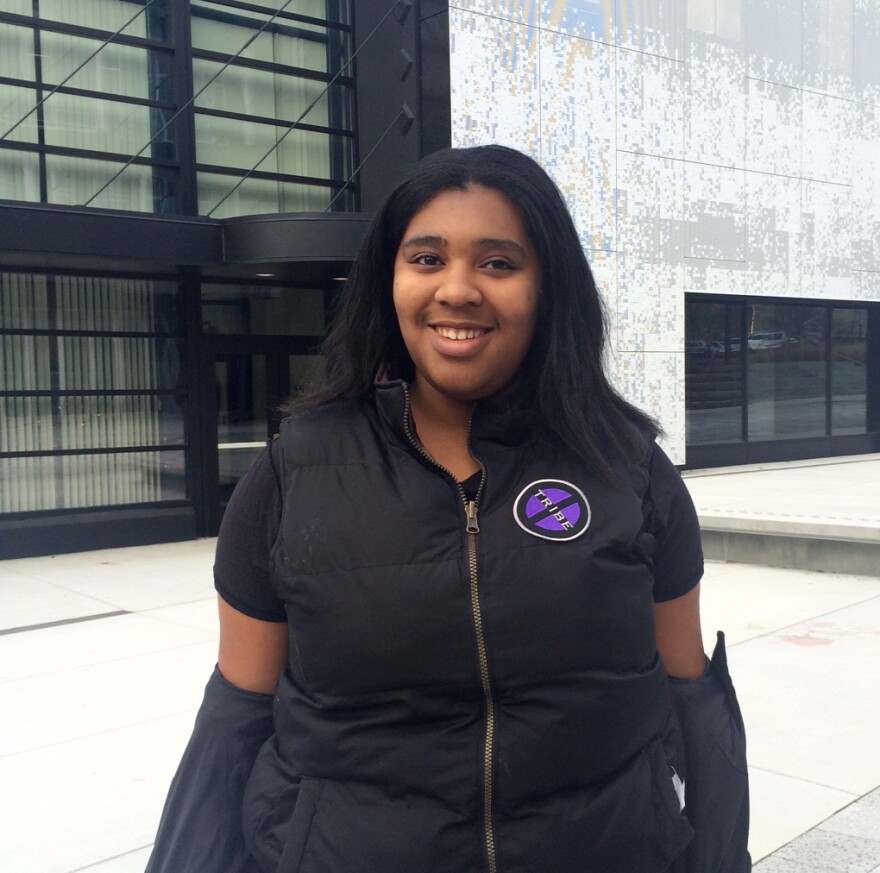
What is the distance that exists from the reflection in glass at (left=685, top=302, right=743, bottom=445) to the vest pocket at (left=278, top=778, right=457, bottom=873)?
14.3 meters

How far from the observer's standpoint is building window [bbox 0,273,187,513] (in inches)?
388

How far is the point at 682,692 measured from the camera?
6.06 ft

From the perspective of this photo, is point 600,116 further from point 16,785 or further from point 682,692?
point 682,692

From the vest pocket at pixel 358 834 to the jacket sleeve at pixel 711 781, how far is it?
1.61ft

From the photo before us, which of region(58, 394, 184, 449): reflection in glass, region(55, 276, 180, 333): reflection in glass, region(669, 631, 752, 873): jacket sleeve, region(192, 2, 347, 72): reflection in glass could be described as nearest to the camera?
region(669, 631, 752, 873): jacket sleeve

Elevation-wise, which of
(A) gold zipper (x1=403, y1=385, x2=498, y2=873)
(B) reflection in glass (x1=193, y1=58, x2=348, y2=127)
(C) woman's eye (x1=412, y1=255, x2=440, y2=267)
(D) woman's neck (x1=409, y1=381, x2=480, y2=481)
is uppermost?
(B) reflection in glass (x1=193, y1=58, x2=348, y2=127)

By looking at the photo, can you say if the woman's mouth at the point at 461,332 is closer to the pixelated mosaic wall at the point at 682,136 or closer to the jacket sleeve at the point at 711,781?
the jacket sleeve at the point at 711,781

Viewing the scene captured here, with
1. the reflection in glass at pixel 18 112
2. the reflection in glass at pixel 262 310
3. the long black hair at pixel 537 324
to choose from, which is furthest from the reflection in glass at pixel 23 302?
the long black hair at pixel 537 324

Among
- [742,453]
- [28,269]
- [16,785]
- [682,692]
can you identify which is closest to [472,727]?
[682,692]

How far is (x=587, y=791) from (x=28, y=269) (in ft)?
30.7

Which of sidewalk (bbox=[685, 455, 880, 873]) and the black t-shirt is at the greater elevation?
the black t-shirt

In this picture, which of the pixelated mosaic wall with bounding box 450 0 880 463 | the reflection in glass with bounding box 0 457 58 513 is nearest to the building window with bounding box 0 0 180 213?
the reflection in glass with bounding box 0 457 58 513

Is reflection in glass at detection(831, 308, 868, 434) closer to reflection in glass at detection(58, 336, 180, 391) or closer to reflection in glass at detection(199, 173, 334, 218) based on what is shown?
reflection in glass at detection(199, 173, 334, 218)

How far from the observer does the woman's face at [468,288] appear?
66.4 inches
